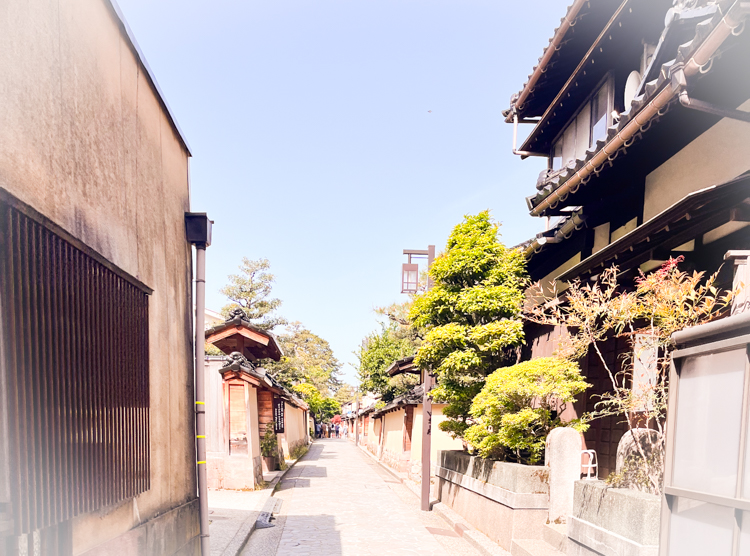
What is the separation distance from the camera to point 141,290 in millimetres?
5273

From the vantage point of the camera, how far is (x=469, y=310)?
12266mm

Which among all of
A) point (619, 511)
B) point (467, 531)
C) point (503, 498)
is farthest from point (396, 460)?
point (619, 511)

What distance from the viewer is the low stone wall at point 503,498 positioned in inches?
354

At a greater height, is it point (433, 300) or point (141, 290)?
point (433, 300)

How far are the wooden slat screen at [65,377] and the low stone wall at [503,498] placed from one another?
6.47 m

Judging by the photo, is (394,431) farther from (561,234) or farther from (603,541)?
(603,541)

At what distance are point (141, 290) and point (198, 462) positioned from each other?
277 centimetres

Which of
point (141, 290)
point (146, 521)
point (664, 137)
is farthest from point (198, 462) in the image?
point (664, 137)

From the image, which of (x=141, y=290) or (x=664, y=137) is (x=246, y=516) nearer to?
(x=141, y=290)

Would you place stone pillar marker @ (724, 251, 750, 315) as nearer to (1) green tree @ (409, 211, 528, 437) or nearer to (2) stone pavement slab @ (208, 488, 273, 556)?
(1) green tree @ (409, 211, 528, 437)

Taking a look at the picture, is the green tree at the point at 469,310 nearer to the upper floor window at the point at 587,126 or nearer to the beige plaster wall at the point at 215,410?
the upper floor window at the point at 587,126

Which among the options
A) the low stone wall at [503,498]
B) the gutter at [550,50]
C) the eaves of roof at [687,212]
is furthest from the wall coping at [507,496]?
the gutter at [550,50]

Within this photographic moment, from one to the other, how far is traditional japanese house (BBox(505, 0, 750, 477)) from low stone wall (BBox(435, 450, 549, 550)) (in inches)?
58.0

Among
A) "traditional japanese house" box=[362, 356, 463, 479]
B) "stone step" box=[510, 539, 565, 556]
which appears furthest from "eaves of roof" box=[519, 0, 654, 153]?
"stone step" box=[510, 539, 565, 556]
